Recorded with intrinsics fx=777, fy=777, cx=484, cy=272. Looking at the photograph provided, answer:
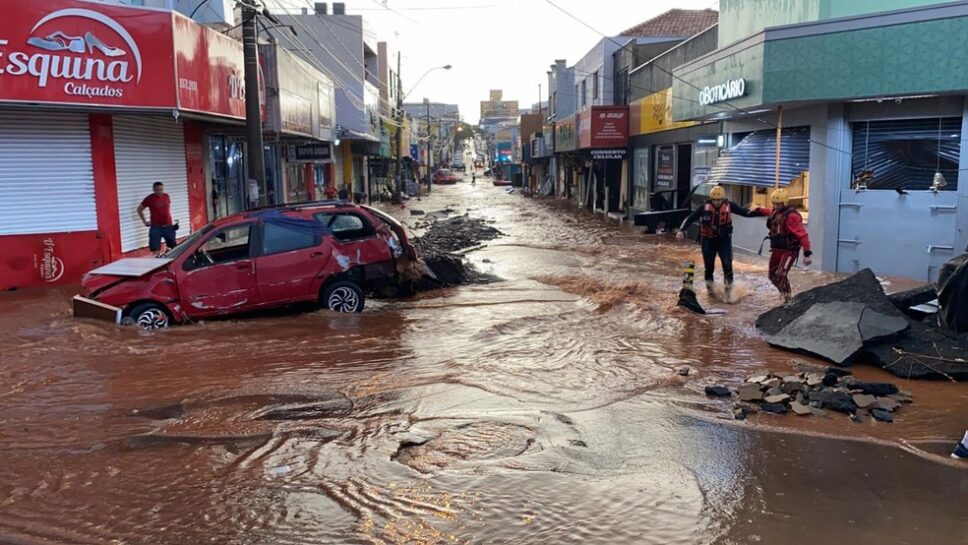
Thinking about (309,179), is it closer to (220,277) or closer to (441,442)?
(220,277)

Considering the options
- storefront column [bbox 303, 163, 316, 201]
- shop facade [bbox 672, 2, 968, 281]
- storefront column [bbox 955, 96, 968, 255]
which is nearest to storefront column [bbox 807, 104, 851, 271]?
shop facade [bbox 672, 2, 968, 281]

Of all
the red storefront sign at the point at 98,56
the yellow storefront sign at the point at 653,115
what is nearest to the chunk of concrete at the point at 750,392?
the red storefront sign at the point at 98,56

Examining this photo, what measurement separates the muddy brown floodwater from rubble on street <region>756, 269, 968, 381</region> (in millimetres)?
250

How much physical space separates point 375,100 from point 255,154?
3044 centimetres

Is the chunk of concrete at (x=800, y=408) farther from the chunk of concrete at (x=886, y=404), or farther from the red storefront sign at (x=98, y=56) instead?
the red storefront sign at (x=98, y=56)

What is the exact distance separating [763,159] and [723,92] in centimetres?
173

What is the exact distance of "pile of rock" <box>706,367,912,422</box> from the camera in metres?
6.41

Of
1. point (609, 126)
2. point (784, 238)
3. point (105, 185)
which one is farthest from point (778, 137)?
point (609, 126)

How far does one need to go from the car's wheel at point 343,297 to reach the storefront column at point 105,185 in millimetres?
5663

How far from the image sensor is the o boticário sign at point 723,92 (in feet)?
50.6

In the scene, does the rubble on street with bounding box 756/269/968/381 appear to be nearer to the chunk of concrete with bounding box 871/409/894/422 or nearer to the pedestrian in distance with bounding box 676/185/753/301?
the chunk of concrete with bounding box 871/409/894/422

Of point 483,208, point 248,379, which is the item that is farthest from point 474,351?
point 483,208

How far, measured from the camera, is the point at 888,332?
311 inches

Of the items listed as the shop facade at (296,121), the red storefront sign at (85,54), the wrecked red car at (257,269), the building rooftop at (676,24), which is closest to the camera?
the wrecked red car at (257,269)
